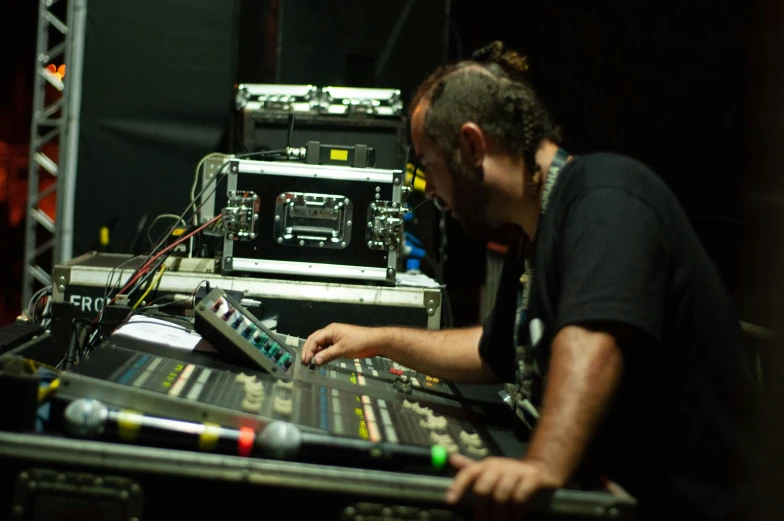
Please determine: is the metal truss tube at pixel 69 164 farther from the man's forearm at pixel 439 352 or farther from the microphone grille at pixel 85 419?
the microphone grille at pixel 85 419

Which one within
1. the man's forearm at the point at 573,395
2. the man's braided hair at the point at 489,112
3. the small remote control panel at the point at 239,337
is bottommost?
the small remote control panel at the point at 239,337

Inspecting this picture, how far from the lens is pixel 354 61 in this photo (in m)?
3.87

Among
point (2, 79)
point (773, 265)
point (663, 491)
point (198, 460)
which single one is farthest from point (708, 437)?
point (2, 79)

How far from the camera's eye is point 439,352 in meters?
1.80

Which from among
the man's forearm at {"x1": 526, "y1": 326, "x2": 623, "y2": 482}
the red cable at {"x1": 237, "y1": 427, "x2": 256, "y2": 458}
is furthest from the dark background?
the red cable at {"x1": 237, "y1": 427, "x2": 256, "y2": 458}

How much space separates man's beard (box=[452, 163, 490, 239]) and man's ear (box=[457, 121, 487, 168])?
0.06 ft

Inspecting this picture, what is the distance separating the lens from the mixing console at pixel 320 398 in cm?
115

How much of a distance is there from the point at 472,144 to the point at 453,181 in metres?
0.09

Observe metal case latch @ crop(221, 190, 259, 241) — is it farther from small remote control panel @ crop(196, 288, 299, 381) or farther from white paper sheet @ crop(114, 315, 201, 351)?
small remote control panel @ crop(196, 288, 299, 381)

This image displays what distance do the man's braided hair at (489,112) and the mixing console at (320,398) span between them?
505 mm

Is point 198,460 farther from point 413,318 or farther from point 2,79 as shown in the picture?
point 2,79

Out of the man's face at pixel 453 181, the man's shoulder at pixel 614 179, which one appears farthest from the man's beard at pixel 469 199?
the man's shoulder at pixel 614 179

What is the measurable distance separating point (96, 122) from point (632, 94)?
259 centimetres

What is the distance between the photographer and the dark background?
3076mm
